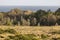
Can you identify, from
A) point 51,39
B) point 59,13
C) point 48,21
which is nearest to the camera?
point 51,39

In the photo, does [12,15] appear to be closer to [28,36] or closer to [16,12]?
[16,12]

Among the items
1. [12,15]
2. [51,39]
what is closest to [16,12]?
[12,15]

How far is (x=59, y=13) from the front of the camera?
45.4m

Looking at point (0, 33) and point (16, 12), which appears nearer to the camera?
point (0, 33)

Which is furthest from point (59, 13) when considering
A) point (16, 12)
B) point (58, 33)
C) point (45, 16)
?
point (58, 33)

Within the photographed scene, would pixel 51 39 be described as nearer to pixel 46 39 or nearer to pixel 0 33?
pixel 46 39

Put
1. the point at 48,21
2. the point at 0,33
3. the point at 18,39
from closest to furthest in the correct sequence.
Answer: the point at 18,39
the point at 0,33
the point at 48,21

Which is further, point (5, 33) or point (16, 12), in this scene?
point (16, 12)

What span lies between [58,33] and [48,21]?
1642 centimetres

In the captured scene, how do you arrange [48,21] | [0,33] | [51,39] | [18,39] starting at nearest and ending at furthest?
[18,39] → [51,39] → [0,33] → [48,21]

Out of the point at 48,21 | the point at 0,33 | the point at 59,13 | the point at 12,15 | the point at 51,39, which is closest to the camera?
the point at 51,39

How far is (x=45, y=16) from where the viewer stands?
43469mm

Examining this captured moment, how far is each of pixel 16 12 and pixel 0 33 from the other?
84.3 feet

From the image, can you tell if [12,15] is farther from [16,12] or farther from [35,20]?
[35,20]
